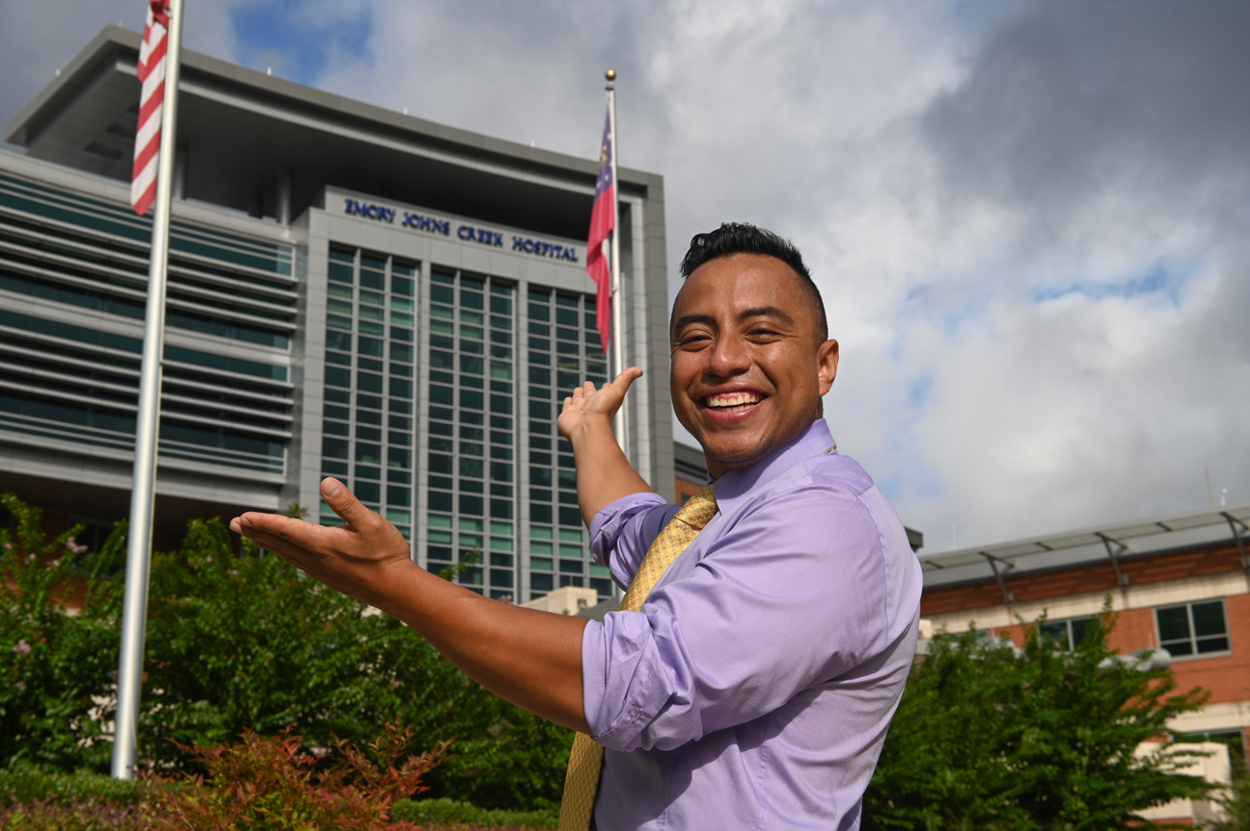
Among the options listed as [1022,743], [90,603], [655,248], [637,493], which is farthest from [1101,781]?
[655,248]

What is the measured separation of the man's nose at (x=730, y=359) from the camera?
2.07m

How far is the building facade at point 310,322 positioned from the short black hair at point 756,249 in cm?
3741

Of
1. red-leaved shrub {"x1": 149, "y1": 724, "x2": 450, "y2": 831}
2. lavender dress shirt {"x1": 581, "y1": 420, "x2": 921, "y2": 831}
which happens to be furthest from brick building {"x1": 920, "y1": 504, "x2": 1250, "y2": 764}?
lavender dress shirt {"x1": 581, "y1": 420, "x2": 921, "y2": 831}

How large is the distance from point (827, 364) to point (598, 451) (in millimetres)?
779

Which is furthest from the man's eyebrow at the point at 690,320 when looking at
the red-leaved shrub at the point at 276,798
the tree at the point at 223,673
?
the tree at the point at 223,673

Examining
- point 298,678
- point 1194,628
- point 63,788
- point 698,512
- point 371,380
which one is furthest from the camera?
point 371,380

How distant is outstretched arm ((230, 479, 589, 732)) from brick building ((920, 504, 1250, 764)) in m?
28.6

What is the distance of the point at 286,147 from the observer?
4559cm

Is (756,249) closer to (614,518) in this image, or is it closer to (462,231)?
(614,518)

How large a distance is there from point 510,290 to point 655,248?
780 cm

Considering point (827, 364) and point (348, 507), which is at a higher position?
point (827, 364)

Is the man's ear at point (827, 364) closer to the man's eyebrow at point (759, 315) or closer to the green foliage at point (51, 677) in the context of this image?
the man's eyebrow at point (759, 315)

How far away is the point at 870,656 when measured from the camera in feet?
5.76

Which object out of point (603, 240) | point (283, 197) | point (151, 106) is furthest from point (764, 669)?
point (283, 197)
